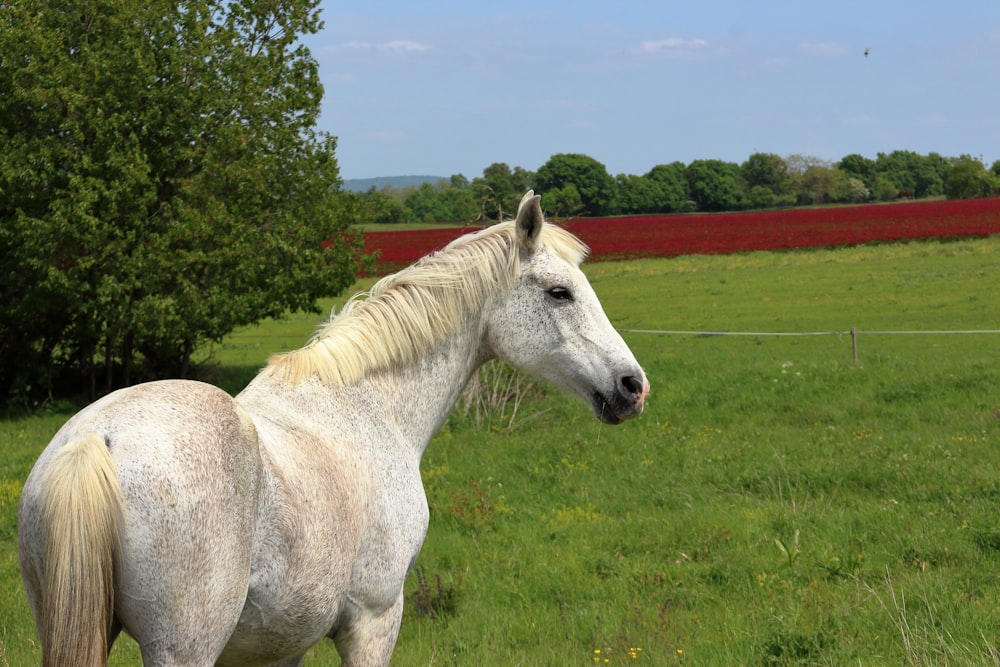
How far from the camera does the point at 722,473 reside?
8742 millimetres

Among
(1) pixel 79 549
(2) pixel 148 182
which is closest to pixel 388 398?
(1) pixel 79 549

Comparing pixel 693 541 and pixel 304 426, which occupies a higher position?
pixel 304 426

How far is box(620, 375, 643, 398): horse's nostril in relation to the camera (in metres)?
3.40

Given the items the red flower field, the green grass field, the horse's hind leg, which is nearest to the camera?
the horse's hind leg

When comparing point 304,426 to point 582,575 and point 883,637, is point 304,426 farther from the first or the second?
point 582,575

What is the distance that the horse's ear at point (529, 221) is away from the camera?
3430mm

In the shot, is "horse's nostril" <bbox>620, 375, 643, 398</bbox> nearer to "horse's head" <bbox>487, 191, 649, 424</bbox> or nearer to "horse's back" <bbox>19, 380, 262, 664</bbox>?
"horse's head" <bbox>487, 191, 649, 424</bbox>

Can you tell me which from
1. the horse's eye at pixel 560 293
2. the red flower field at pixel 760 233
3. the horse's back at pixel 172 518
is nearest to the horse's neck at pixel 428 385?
the horse's eye at pixel 560 293

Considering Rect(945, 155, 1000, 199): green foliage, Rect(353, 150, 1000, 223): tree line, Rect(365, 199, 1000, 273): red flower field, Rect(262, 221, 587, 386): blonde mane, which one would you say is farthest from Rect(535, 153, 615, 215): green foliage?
Rect(262, 221, 587, 386): blonde mane

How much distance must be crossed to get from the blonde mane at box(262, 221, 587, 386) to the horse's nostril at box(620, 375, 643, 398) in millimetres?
560

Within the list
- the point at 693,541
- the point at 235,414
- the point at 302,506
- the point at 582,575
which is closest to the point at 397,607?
the point at 302,506

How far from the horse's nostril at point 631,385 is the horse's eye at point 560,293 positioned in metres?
0.39

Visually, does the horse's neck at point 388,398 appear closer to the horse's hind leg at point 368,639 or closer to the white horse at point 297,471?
the white horse at point 297,471

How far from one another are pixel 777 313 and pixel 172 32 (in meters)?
16.4
